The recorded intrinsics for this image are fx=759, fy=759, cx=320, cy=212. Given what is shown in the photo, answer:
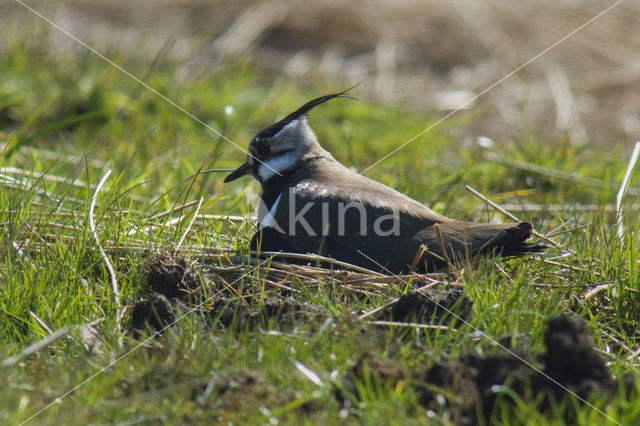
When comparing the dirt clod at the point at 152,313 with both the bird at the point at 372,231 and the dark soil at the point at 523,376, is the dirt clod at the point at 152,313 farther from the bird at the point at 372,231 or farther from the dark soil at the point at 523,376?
the dark soil at the point at 523,376

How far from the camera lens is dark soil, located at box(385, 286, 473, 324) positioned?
3.15 m

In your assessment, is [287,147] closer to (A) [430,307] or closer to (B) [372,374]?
(A) [430,307]

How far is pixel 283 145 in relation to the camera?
4.60 metres

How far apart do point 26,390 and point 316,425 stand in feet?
3.27

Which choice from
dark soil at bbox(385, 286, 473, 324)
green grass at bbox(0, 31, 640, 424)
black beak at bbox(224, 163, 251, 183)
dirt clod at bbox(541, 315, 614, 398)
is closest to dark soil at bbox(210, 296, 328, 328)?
green grass at bbox(0, 31, 640, 424)

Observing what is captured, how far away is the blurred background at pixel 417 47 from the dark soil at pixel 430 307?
494cm

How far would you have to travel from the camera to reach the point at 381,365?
268cm

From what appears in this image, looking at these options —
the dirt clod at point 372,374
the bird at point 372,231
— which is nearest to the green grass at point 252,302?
the dirt clod at point 372,374

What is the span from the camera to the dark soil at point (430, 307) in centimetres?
315

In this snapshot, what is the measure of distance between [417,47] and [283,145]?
548cm

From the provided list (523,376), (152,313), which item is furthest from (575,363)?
(152,313)

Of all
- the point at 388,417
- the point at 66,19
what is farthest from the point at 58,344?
the point at 66,19

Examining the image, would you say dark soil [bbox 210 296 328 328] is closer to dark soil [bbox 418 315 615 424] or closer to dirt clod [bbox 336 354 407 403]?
dirt clod [bbox 336 354 407 403]

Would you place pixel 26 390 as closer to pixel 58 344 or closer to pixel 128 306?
pixel 58 344
